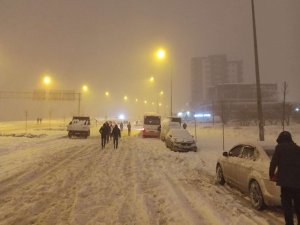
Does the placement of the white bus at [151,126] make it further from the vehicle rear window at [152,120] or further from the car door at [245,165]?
the car door at [245,165]

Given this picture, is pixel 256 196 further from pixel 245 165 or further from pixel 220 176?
pixel 220 176

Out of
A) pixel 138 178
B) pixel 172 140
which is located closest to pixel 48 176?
pixel 138 178

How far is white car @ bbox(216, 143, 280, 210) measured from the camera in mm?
8211

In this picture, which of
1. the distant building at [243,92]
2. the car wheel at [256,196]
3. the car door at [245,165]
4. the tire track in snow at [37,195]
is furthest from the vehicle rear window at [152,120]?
the distant building at [243,92]

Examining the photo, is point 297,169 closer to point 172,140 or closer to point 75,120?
point 172,140

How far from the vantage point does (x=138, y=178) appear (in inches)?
516

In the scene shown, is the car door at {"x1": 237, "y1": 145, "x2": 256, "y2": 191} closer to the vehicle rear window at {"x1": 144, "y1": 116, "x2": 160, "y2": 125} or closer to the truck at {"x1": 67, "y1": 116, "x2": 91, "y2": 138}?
the truck at {"x1": 67, "y1": 116, "x2": 91, "y2": 138}

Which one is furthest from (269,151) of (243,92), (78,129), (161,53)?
(243,92)

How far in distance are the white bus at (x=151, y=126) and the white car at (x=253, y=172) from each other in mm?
30178

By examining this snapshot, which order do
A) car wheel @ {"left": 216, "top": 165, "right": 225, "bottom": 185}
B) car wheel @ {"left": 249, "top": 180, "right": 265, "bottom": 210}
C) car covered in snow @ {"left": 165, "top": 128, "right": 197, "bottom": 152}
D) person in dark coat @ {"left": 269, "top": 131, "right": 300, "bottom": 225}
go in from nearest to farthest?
person in dark coat @ {"left": 269, "top": 131, "right": 300, "bottom": 225} < car wheel @ {"left": 249, "top": 180, "right": 265, "bottom": 210} < car wheel @ {"left": 216, "top": 165, "right": 225, "bottom": 185} < car covered in snow @ {"left": 165, "top": 128, "right": 197, "bottom": 152}

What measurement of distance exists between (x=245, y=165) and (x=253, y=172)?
25.7 inches

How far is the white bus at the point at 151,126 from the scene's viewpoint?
41.8 m

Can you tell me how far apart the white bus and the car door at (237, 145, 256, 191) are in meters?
31.5

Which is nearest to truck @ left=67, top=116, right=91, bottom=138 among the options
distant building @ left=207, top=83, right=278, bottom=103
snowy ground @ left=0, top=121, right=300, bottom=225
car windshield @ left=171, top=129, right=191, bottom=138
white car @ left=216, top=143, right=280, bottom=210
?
car windshield @ left=171, top=129, right=191, bottom=138
